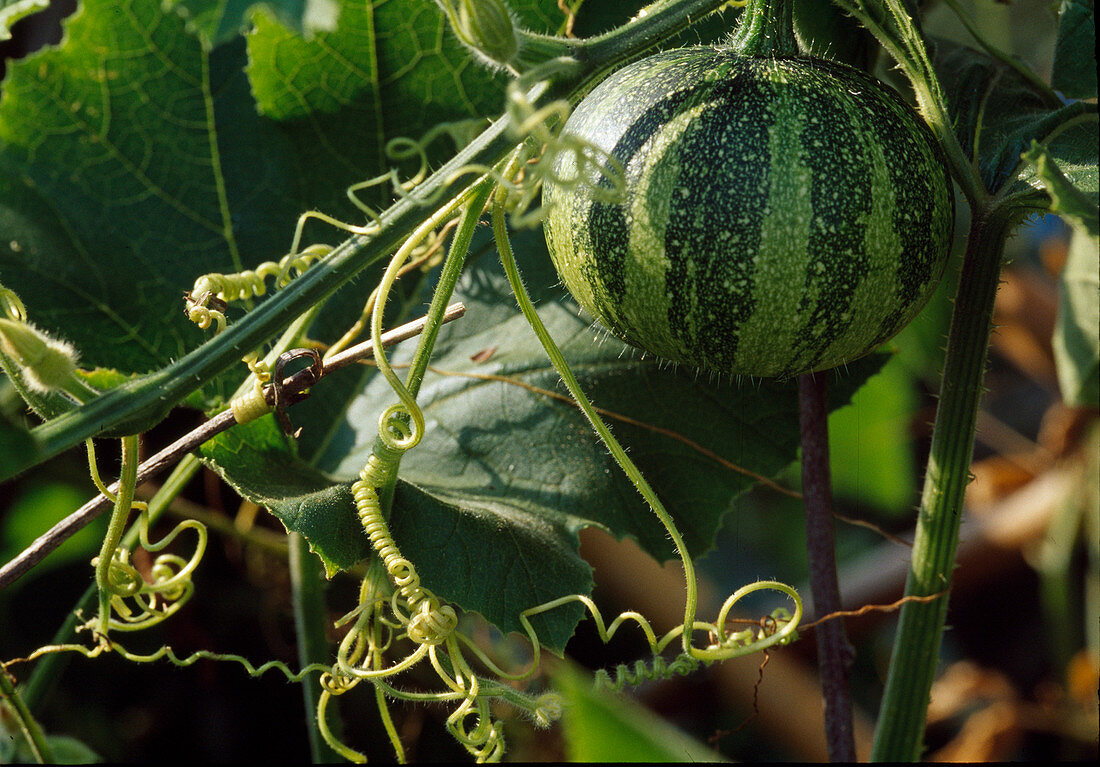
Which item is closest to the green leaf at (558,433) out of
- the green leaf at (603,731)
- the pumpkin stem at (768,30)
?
the pumpkin stem at (768,30)

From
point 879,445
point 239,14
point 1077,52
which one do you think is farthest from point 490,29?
point 879,445

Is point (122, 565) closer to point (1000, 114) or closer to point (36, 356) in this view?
point (36, 356)

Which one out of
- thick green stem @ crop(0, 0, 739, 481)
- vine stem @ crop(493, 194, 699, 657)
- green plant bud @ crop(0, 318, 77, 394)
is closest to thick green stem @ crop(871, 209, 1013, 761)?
vine stem @ crop(493, 194, 699, 657)

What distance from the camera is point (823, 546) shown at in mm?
931

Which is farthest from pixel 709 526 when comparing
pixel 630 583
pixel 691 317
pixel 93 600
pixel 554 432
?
pixel 93 600

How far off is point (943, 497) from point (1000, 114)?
396 millimetres

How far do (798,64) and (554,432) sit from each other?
442mm

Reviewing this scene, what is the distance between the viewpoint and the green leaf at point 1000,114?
85 cm

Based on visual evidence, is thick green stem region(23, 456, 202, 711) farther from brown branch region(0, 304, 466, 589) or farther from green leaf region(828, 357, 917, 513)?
green leaf region(828, 357, 917, 513)

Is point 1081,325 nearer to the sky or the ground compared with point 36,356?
nearer to the ground

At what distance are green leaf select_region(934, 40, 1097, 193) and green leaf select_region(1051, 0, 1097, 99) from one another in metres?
0.02

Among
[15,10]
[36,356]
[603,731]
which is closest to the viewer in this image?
[603,731]

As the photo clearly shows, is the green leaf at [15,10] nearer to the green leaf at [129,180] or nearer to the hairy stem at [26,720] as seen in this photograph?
the green leaf at [129,180]

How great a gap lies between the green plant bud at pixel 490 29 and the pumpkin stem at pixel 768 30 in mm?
249
